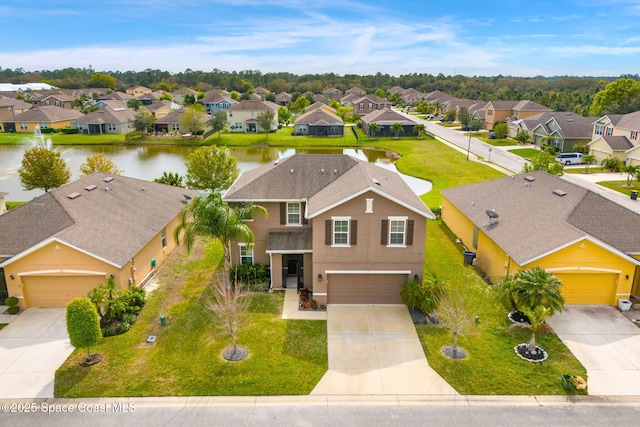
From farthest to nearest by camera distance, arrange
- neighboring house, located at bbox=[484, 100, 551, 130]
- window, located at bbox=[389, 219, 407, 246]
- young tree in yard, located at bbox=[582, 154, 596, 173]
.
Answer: neighboring house, located at bbox=[484, 100, 551, 130] → young tree in yard, located at bbox=[582, 154, 596, 173] → window, located at bbox=[389, 219, 407, 246]

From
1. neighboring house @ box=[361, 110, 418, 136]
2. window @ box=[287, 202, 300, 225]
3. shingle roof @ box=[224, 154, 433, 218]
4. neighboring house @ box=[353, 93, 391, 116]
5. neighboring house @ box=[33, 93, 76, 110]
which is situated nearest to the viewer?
shingle roof @ box=[224, 154, 433, 218]

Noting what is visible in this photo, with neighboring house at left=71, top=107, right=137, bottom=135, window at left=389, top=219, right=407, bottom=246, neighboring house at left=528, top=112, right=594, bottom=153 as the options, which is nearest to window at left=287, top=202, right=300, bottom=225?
window at left=389, top=219, right=407, bottom=246

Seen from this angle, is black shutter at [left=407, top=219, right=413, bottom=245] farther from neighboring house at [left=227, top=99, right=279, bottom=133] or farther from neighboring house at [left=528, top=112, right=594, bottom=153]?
neighboring house at [left=227, top=99, right=279, bottom=133]

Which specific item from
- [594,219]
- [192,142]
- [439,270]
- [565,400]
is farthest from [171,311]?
[192,142]

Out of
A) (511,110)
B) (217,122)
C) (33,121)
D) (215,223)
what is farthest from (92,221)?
(511,110)

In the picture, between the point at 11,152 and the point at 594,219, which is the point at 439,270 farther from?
the point at 11,152

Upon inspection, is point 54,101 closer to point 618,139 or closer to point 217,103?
point 217,103
